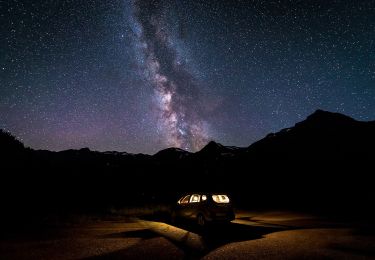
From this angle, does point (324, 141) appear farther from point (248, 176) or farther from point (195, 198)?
point (195, 198)

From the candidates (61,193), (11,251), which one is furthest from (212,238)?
(61,193)

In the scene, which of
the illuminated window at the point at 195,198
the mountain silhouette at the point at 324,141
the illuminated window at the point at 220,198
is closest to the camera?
the illuminated window at the point at 220,198

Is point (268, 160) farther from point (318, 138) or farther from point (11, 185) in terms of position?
point (11, 185)

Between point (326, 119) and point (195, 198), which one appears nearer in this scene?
point (195, 198)

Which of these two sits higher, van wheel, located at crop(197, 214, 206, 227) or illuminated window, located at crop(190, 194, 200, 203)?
illuminated window, located at crop(190, 194, 200, 203)

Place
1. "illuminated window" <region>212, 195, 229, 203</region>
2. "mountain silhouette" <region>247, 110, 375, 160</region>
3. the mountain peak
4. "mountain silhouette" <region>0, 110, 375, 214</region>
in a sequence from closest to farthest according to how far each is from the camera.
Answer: "illuminated window" <region>212, 195, 229, 203</region>, "mountain silhouette" <region>0, 110, 375, 214</region>, "mountain silhouette" <region>247, 110, 375, 160</region>, the mountain peak

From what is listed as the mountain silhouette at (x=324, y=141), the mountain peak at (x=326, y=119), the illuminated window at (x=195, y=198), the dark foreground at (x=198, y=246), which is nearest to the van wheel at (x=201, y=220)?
the illuminated window at (x=195, y=198)

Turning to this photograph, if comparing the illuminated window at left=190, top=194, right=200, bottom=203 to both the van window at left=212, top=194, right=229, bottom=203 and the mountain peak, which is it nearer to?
the van window at left=212, top=194, right=229, bottom=203

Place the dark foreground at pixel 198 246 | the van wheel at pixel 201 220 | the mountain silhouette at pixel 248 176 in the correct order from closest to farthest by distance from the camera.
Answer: the dark foreground at pixel 198 246
the van wheel at pixel 201 220
the mountain silhouette at pixel 248 176

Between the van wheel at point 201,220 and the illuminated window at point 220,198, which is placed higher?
the illuminated window at point 220,198

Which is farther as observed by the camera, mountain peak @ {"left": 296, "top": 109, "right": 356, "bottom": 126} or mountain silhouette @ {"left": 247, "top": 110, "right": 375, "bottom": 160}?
mountain peak @ {"left": 296, "top": 109, "right": 356, "bottom": 126}

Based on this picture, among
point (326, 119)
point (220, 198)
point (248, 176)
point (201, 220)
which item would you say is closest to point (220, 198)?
point (220, 198)

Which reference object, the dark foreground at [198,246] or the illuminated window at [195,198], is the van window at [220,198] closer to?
the illuminated window at [195,198]

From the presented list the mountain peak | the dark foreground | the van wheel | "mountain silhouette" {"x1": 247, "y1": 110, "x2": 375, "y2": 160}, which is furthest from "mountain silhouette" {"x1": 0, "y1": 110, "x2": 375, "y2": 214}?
the van wheel
